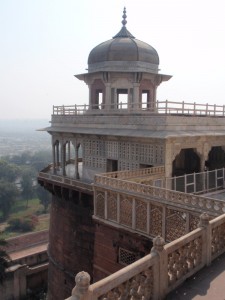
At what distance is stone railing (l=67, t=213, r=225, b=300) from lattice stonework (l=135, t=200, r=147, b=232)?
3.06 metres

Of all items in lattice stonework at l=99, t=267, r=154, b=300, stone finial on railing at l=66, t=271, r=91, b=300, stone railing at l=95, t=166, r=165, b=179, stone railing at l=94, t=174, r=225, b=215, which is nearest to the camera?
stone finial on railing at l=66, t=271, r=91, b=300

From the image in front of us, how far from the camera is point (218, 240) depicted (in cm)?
670

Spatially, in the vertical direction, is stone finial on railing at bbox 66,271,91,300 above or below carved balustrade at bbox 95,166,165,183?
below

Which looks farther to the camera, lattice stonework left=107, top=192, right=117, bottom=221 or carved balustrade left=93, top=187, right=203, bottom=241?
lattice stonework left=107, top=192, right=117, bottom=221

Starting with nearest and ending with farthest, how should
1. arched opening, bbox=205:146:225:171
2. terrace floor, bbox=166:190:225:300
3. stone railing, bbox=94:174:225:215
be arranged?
terrace floor, bbox=166:190:225:300
stone railing, bbox=94:174:225:215
arched opening, bbox=205:146:225:171

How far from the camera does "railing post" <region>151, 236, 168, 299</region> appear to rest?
522cm

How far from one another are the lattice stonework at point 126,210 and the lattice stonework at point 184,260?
13.0ft

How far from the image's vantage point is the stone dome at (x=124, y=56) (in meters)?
17.6

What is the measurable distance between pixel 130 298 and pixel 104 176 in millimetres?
6006

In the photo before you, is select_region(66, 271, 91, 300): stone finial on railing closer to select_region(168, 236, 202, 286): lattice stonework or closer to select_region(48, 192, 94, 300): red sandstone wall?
select_region(168, 236, 202, 286): lattice stonework

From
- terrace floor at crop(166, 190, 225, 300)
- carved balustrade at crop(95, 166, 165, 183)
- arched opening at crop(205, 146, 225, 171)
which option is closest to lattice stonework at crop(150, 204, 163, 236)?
carved balustrade at crop(95, 166, 165, 183)

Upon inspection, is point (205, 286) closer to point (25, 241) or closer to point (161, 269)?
point (161, 269)

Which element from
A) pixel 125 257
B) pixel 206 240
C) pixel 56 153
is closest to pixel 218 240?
pixel 206 240

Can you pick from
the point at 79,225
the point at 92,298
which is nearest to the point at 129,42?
the point at 79,225
